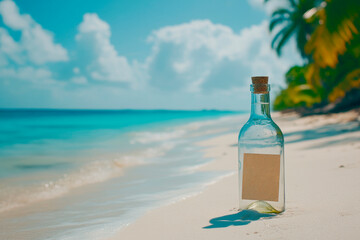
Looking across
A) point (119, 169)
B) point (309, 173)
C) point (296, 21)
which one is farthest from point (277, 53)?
point (309, 173)

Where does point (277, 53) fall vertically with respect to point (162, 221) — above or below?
above

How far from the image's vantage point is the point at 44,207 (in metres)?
2.61

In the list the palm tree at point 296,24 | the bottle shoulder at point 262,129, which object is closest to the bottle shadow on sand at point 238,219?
the bottle shoulder at point 262,129

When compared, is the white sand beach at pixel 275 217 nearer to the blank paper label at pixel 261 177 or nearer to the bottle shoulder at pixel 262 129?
the blank paper label at pixel 261 177

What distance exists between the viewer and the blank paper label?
136 centimetres

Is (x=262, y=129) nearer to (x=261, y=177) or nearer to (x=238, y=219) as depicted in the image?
(x=261, y=177)

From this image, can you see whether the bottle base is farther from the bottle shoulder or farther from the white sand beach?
the bottle shoulder

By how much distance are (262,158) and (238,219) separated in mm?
282

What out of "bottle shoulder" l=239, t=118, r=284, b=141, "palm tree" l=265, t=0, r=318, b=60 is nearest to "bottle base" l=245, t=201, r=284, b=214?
"bottle shoulder" l=239, t=118, r=284, b=141

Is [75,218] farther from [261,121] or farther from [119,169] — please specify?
[119,169]

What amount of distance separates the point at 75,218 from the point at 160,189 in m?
0.84

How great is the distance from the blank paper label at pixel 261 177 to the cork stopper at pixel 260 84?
0.93 ft

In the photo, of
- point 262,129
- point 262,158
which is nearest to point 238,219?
point 262,158

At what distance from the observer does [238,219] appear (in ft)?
4.42
